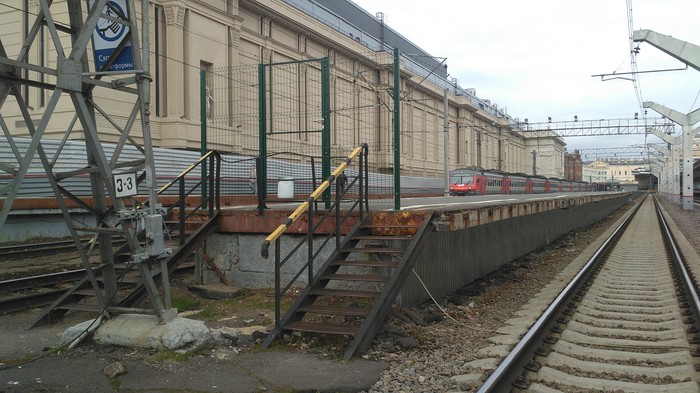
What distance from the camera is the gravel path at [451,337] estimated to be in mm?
4898

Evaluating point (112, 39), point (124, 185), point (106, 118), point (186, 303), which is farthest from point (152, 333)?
point (112, 39)

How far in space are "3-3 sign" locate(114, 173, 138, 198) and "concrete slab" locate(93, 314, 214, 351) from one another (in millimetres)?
1427

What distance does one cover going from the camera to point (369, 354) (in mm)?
5574

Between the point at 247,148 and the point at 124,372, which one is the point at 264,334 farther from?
the point at 247,148

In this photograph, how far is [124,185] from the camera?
571cm

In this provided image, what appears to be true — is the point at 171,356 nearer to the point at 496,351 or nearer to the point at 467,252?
the point at 496,351

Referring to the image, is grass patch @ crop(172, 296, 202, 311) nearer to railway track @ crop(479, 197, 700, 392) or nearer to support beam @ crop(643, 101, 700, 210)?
railway track @ crop(479, 197, 700, 392)

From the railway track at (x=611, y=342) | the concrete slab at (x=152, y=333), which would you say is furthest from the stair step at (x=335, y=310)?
the railway track at (x=611, y=342)

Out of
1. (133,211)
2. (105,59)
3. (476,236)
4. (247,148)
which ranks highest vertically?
(105,59)

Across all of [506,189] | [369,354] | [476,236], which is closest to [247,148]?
[476,236]

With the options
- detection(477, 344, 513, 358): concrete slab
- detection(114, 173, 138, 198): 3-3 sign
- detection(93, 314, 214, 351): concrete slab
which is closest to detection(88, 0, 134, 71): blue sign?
detection(114, 173, 138, 198): 3-3 sign

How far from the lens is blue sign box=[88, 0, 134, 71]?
5816 mm

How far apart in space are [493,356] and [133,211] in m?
4.02

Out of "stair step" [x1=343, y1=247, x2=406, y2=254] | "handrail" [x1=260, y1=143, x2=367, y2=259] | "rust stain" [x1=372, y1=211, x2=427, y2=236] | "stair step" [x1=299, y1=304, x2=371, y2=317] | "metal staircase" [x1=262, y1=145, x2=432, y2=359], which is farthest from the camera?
"rust stain" [x1=372, y1=211, x2=427, y2=236]
